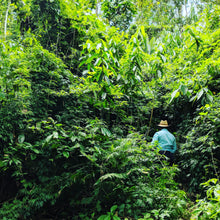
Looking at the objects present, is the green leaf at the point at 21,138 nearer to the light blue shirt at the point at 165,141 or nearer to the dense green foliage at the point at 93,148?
the dense green foliage at the point at 93,148

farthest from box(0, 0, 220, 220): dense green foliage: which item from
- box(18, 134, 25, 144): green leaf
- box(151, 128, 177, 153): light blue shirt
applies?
box(151, 128, 177, 153): light blue shirt

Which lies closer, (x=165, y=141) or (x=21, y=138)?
(x=21, y=138)

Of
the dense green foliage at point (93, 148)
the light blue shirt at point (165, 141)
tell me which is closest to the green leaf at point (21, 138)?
the dense green foliage at point (93, 148)

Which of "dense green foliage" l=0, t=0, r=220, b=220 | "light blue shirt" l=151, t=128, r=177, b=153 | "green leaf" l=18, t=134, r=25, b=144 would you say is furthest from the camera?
"light blue shirt" l=151, t=128, r=177, b=153

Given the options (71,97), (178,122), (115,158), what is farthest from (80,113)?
(178,122)

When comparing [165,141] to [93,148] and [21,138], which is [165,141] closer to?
[93,148]

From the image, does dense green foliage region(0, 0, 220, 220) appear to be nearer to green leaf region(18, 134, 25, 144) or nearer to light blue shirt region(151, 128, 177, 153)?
green leaf region(18, 134, 25, 144)

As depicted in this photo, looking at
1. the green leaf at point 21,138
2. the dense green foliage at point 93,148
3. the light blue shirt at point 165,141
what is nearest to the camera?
the dense green foliage at point 93,148

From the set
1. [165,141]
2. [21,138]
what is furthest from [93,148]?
[165,141]

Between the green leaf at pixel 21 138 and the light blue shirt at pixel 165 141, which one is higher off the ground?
the green leaf at pixel 21 138

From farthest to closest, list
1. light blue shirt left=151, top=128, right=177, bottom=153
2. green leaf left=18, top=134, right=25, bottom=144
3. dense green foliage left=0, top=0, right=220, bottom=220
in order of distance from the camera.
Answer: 1. light blue shirt left=151, top=128, right=177, bottom=153
2. green leaf left=18, top=134, right=25, bottom=144
3. dense green foliage left=0, top=0, right=220, bottom=220

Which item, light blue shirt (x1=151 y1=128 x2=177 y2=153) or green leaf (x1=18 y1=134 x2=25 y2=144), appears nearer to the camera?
green leaf (x1=18 y1=134 x2=25 y2=144)

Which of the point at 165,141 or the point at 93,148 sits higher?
the point at 93,148

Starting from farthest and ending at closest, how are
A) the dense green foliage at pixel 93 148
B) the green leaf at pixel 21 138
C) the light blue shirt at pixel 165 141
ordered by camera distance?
the light blue shirt at pixel 165 141 < the green leaf at pixel 21 138 < the dense green foliage at pixel 93 148
